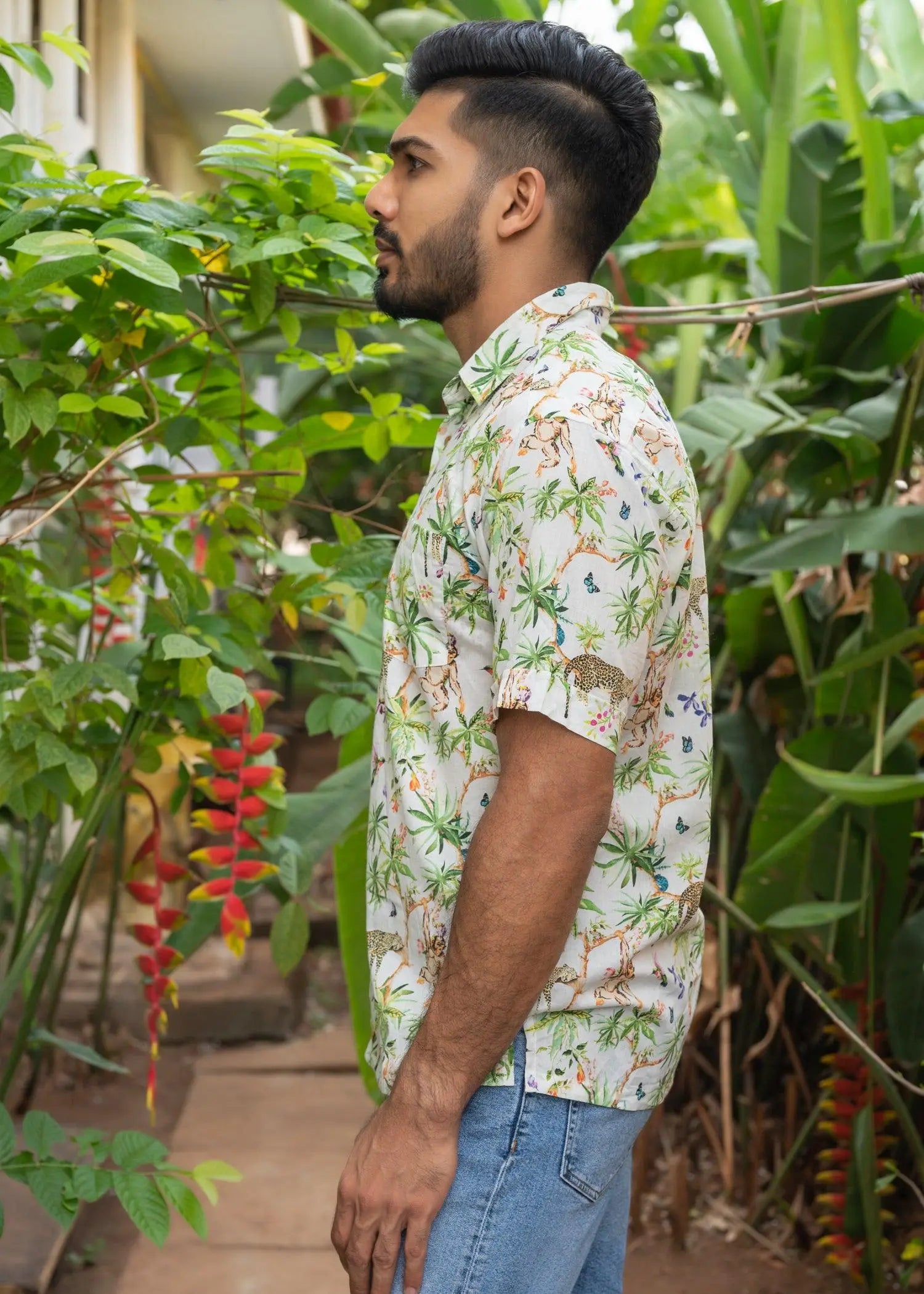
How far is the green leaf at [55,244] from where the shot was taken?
1172 mm

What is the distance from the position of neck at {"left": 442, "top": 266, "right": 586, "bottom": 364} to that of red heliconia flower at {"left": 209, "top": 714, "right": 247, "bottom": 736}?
65 cm

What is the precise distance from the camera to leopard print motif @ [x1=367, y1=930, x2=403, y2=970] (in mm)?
1142

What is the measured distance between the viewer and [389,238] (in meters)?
1.23

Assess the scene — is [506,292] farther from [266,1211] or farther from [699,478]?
[266,1211]

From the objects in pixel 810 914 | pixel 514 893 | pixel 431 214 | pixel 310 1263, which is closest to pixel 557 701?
pixel 514 893

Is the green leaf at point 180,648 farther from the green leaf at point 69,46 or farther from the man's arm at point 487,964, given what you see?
the green leaf at point 69,46

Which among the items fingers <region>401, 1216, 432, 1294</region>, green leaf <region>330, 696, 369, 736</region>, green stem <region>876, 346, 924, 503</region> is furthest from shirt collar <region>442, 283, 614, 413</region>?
green stem <region>876, 346, 924, 503</region>

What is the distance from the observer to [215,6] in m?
4.29

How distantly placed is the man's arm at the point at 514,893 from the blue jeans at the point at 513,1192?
37 mm

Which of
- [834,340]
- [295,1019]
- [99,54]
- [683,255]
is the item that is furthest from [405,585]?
[99,54]

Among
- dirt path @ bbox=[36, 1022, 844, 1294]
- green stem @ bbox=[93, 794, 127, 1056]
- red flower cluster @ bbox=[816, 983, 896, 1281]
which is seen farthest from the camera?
green stem @ bbox=[93, 794, 127, 1056]

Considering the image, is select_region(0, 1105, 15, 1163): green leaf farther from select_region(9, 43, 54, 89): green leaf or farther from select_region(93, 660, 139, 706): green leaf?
select_region(9, 43, 54, 89): green leaf

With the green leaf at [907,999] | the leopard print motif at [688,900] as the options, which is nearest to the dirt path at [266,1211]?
the green leaf at [907,999]

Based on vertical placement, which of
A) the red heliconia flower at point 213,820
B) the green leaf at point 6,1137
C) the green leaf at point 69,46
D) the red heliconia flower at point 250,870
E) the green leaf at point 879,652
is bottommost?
the green leaf at point 6,1137
